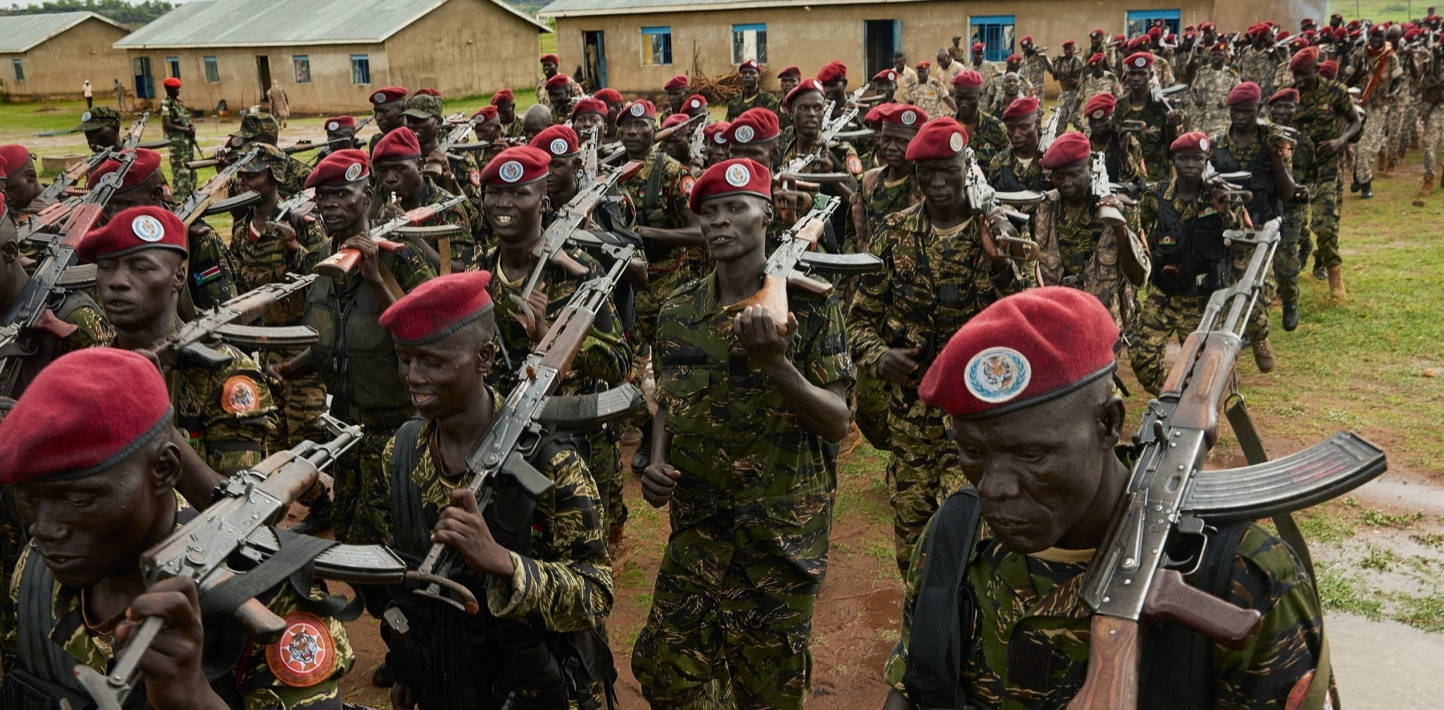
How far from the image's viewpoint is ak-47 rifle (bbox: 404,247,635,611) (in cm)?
339

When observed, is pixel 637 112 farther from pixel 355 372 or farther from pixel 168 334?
pixel 168 334

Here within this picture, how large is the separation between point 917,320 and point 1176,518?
3.49 meters

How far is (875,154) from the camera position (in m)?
11.3

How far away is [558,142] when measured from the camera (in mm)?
7801

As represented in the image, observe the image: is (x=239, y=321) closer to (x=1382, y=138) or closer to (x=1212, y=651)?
(x=1212, y=651)

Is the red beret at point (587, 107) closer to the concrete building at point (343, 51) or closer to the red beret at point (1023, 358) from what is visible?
the red beret at point (1023, 358)

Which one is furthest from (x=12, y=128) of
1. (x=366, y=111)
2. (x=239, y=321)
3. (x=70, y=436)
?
(x=70, y=436)

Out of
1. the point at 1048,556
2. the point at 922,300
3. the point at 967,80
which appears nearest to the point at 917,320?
the point at 922,300

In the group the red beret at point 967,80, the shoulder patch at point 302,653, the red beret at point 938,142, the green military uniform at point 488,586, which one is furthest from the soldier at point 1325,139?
the shoulder patch at point 302,653

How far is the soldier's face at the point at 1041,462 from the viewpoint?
237 cm

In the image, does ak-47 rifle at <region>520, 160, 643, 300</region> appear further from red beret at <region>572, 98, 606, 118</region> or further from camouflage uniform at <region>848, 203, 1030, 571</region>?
red beret at <region>572, 98, 606, 118</region>

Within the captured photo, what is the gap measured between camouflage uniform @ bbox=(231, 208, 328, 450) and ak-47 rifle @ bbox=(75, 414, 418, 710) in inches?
127

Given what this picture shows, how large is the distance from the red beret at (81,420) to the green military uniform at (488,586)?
1.12 m

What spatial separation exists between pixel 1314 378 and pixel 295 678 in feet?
31.5
